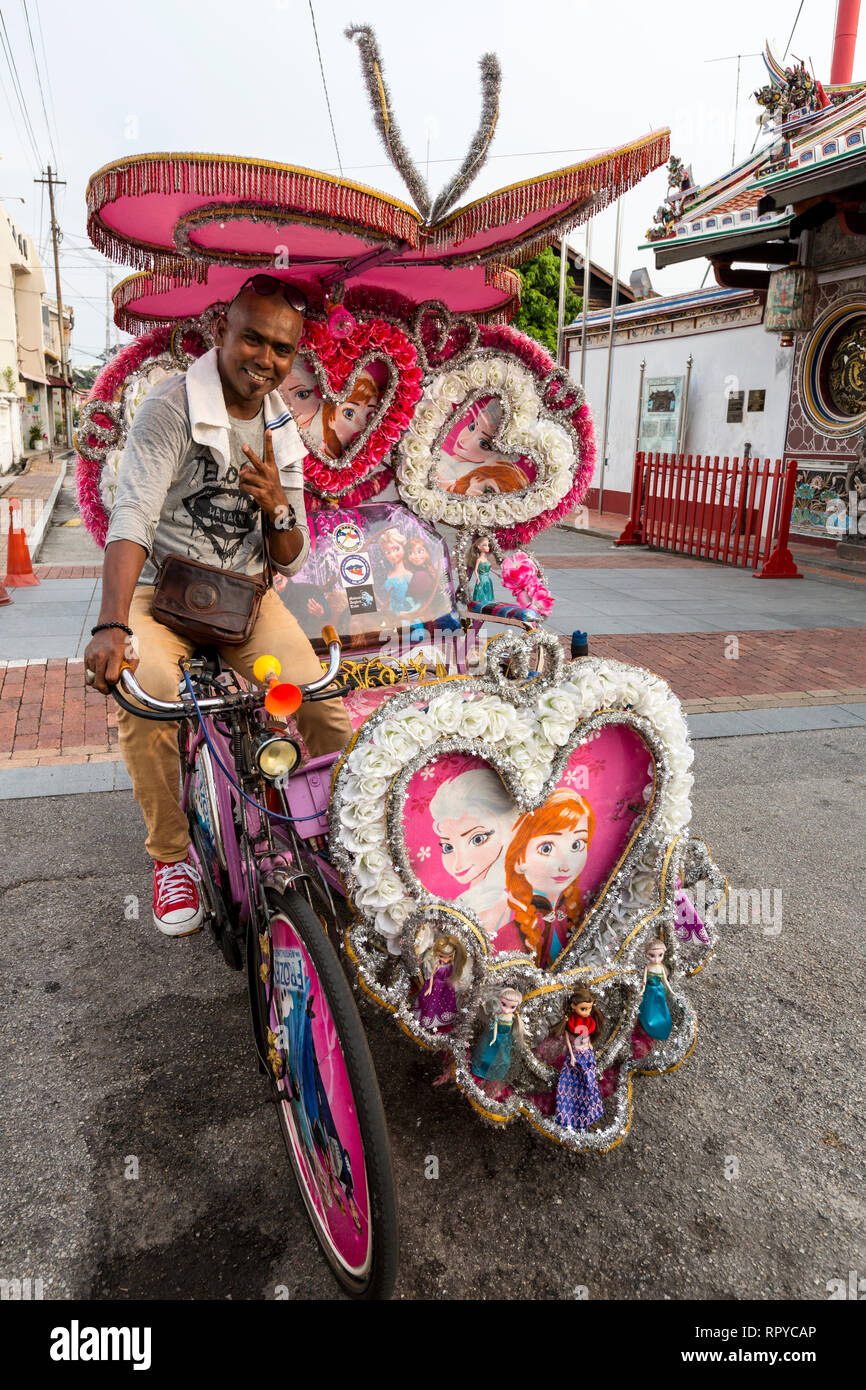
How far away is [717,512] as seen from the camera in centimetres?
1151

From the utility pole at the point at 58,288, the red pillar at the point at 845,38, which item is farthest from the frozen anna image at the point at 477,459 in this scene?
the utility pole at the point at 58,288

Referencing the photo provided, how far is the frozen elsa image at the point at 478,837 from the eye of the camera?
222cm

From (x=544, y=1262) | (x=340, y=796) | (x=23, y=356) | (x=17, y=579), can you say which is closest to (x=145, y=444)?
(x=340, y=796)

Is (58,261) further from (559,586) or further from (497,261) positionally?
(497,261)

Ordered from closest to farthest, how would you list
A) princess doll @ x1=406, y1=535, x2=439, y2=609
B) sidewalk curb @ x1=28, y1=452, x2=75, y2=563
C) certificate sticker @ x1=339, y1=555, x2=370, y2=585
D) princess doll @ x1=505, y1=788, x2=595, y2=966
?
1. princess doll @ x1=505, y1=788, x2=595, y2=966
2. certificate sticker @ x1=339, y1=555, x2=370, y2=585
3. princess doll @ x1=406, y1=535, x2=439, y2=609
4. sidewalk curb @ x1=28, y1=452, x2=75, y2=563

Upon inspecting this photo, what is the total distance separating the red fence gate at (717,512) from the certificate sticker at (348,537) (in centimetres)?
769

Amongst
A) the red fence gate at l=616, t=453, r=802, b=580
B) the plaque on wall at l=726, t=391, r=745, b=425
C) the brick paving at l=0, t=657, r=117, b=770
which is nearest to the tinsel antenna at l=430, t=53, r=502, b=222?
the brick paving at l=0, t=657, r=117, b=770

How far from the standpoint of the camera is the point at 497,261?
3559 millimetres

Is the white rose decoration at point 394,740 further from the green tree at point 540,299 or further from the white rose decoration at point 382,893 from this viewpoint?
the green tree at point 540,299

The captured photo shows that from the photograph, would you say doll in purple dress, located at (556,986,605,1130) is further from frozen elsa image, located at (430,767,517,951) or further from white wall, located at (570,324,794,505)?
white wall, located at (570,324,794,505)

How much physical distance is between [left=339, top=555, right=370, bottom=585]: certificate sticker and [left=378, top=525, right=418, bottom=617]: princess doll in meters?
0.10

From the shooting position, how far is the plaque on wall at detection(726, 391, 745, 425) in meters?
14.0

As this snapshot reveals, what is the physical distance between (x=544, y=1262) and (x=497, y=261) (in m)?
3.37

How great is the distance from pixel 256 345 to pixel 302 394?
124 centimetres
